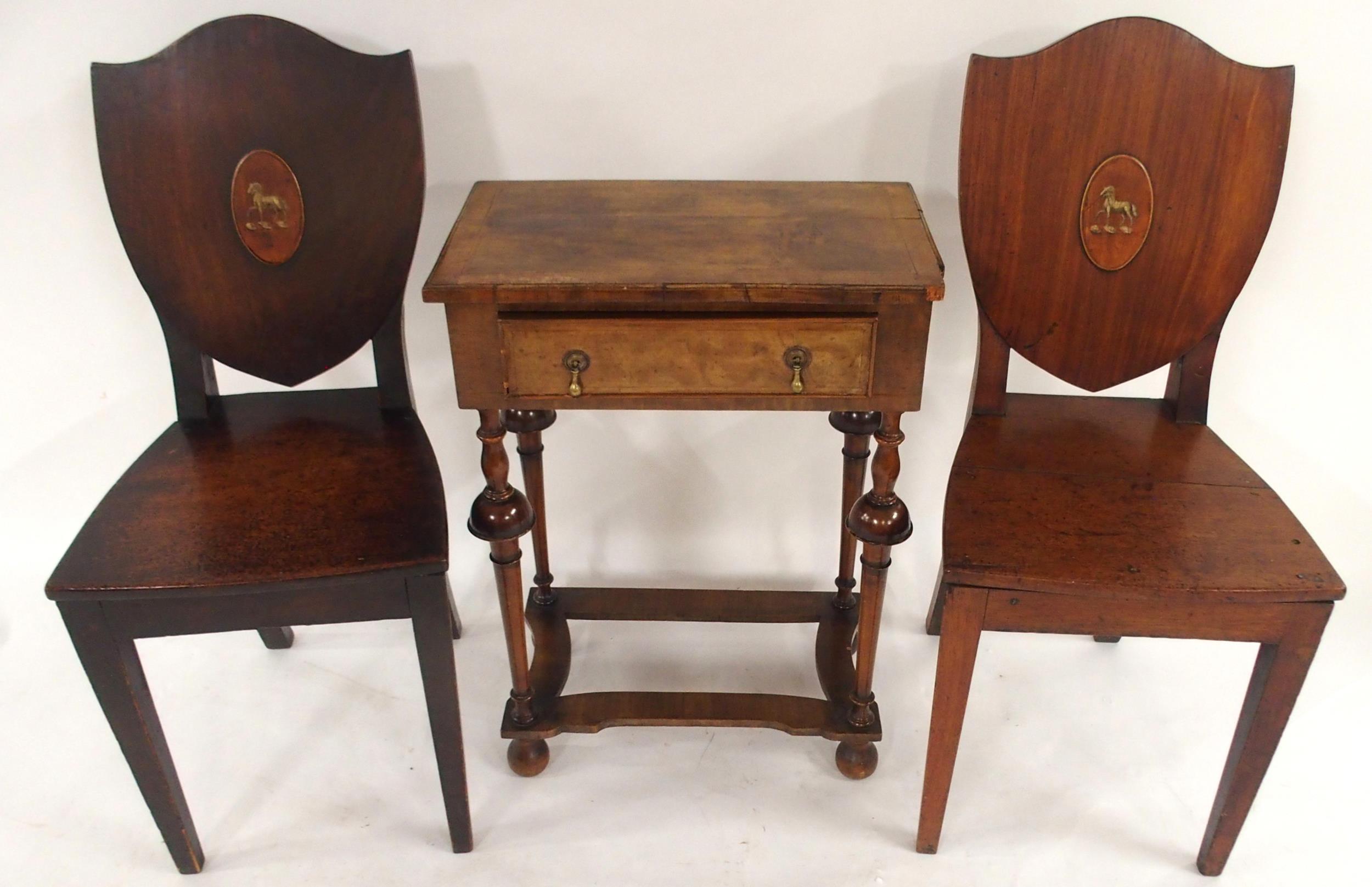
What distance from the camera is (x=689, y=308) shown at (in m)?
1.31

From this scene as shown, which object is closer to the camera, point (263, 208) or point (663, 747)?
point (263, 208)

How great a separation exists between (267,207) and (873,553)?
1.05 metres

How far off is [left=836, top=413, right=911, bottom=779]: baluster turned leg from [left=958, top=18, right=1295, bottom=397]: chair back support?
12.8 inches

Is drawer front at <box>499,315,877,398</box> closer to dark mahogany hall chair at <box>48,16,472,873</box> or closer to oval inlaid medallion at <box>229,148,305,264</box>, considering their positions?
dark mahogany hall chair at <box>48,16,472,873</box>

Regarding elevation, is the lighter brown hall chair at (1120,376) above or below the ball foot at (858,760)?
above

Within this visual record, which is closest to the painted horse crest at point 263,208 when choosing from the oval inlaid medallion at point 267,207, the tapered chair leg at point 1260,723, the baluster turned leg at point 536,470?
the oval inlaid medallion at point 267,207

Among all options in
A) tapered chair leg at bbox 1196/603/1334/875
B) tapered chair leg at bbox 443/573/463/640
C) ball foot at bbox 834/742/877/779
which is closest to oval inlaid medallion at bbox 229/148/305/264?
tapered chair leg at bbox 443/573/463/640

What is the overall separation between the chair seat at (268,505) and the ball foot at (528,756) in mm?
495

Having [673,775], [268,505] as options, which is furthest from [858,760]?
[268,505]

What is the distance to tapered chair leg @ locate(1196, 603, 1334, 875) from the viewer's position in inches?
53.6

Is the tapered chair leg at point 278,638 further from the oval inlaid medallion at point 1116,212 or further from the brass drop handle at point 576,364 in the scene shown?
the oval inlaid medallion at point 1116,212

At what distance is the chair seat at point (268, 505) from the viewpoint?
1.36 meters

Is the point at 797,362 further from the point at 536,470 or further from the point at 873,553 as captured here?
the point at 536,470

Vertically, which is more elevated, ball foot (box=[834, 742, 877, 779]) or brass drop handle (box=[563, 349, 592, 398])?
brass drop handle (box=[563, 349, 592, 398])
